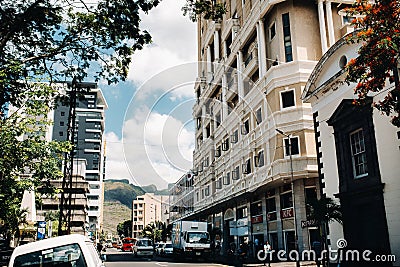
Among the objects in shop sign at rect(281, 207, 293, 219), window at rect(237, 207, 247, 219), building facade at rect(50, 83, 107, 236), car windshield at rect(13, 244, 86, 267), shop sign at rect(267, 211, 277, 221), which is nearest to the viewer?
car windshield at rect(13, 244, 86, 267)

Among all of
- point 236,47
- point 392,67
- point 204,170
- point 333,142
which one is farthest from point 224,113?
point 392,67

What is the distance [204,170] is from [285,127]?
26.5 meters

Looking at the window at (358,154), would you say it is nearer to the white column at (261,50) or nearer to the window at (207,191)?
the white column at (261,50)

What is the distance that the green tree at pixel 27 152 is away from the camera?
16750 mm

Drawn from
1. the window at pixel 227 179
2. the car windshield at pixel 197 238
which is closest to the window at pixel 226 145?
the window at pixel 227 179

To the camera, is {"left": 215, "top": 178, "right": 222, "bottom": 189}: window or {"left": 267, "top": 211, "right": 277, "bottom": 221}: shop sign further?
{"left": 215, "top": 178, "right": 222, "bottom": 189}: window

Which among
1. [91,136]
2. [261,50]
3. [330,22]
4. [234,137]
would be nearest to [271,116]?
[261,50]

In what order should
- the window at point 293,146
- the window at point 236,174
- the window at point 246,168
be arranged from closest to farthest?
1. the window at point 293,146
2. the window at point 246,168
3. the window at point 236,174

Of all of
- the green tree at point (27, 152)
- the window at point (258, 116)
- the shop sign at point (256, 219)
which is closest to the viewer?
the green tree at point (27, 152)

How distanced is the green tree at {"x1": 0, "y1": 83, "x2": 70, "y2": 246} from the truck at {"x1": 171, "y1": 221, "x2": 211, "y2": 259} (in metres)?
18.8

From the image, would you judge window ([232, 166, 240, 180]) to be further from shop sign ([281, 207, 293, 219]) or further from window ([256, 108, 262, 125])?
shop sign ([281, 207, 293, 219])

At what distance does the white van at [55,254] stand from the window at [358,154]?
15.2 meters

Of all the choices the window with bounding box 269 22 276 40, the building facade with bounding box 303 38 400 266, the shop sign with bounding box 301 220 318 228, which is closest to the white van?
the building facade with bounding box 303 38 400 266

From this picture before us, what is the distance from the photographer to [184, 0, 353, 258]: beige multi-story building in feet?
107
